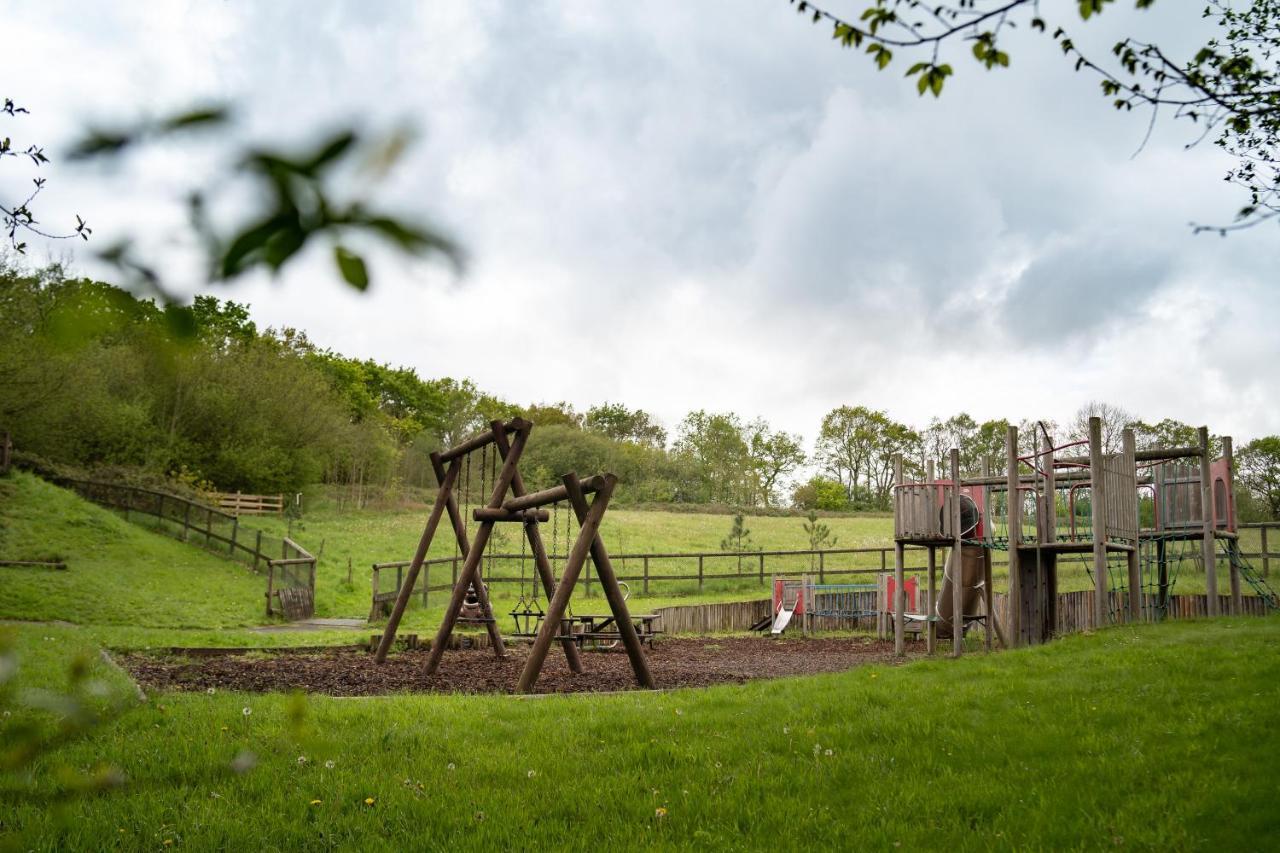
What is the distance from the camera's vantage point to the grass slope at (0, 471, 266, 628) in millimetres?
19359

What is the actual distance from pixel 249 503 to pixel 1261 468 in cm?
4166

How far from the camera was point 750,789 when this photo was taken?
5457 millimetres

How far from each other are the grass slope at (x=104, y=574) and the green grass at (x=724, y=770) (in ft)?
41.6

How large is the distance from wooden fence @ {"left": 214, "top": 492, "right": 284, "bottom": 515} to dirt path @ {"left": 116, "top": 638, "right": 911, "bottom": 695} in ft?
78.3

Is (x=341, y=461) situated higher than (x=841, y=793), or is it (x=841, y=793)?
(x=341, y=461)

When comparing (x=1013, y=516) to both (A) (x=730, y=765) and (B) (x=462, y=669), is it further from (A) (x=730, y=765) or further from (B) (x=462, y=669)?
(A) (x=730, y=765)

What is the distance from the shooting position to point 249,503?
37625mm

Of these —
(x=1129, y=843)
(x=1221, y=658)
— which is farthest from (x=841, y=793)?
(x=1221, y=658)

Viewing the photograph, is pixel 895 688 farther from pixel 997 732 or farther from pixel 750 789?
pixel 750 789

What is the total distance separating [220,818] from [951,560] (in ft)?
44.7

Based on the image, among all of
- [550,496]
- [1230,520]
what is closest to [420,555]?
[550,496]

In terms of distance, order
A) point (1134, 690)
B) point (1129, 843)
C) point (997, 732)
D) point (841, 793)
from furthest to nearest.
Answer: point (1134, 690), point (997, 732), point (841, 793), point (1129, 843)

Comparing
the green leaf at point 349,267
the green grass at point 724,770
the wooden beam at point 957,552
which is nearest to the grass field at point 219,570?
the wooden beam at point 957,552

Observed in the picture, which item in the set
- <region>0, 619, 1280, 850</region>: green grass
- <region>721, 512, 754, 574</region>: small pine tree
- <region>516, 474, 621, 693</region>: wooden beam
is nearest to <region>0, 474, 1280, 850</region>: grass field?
<region>0, 619, 1280, 850</region>: green grass
